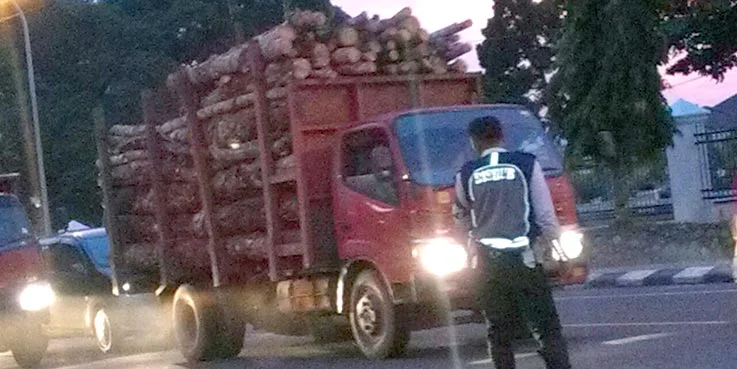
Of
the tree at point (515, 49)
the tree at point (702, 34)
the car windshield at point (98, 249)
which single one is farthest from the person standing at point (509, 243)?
the tree at point (515, 49)

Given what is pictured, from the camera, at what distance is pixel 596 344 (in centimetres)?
1414

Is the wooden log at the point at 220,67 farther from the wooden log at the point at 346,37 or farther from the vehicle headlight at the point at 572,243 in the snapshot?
the vehicle headlight at the point at 572,243

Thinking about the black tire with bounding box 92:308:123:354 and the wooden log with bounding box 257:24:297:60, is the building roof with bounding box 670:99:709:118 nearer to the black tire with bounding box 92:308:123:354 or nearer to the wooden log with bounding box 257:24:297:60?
the black tire with bounding box 92:308:123:354

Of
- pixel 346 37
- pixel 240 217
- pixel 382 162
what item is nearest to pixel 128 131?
pixel 240 217

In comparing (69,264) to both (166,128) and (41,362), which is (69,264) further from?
(166,128)

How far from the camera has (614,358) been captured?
41.9ft

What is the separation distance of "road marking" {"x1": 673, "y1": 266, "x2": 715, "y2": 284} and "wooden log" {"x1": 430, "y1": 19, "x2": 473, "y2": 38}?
7.63 metres

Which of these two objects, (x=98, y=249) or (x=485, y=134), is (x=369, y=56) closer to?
(x=485, y=134)

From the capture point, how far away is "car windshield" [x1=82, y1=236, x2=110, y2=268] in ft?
66.6

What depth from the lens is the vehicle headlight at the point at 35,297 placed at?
17781 millimetres

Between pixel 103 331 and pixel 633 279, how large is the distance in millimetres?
8223

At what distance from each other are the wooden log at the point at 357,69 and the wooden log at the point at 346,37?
207mm

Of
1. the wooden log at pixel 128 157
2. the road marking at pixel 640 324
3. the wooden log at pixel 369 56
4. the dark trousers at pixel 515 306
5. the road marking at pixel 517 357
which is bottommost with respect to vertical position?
the road marking at pixel 640 324

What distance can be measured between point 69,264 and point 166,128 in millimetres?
4265
